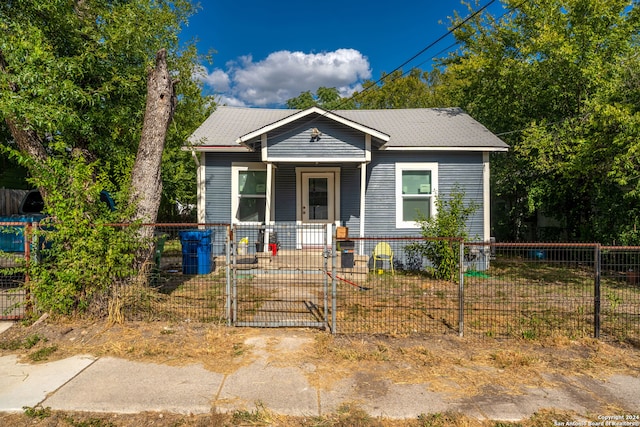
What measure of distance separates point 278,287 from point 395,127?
6.97m

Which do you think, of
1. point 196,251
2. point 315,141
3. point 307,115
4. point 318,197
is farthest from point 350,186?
point 196,251

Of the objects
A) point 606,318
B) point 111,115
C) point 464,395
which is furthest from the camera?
point 111,115

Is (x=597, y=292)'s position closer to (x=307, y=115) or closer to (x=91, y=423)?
(x=91, y=423)

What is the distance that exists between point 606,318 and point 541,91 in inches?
333

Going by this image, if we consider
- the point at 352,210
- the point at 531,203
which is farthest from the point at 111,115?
the point at 531,203

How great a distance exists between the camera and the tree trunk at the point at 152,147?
580 centimetres

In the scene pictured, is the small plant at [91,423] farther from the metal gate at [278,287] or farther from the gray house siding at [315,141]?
the gray house siding at [315,141]

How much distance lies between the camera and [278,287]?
770 centimetres

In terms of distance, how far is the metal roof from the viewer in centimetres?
1017

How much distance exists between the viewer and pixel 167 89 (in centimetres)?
604

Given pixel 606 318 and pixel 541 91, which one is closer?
pixel 606 318

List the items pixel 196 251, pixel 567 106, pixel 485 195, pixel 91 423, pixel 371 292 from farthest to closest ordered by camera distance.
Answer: pixel 567 106
pixel 485 195
pixel 196 251
pixel 371 292
pixel 91 423

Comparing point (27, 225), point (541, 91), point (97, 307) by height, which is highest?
point (541, 91)

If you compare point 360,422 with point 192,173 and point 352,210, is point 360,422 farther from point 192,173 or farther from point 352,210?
point 192,173
